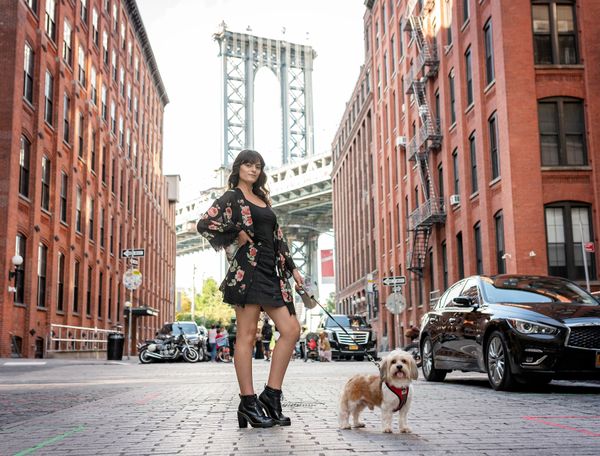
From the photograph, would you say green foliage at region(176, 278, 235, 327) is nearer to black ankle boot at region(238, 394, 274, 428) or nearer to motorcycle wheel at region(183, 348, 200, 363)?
motorcycle wheel at region(183, 348, 200, 363)

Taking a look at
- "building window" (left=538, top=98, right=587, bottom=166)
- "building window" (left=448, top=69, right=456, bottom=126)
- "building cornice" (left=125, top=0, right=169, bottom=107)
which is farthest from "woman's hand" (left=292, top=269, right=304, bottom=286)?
"building cornice" (left=125, top=0, right=169, bottom=107)

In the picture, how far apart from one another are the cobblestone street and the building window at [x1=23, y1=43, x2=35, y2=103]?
18781 mm

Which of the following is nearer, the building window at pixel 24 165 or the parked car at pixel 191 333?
the building window at pixel 24 165

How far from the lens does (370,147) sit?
57.1 m

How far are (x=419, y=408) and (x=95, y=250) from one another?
32.4m

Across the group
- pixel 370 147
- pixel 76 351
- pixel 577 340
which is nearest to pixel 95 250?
pixel 76 351

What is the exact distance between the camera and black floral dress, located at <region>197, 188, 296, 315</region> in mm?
5668

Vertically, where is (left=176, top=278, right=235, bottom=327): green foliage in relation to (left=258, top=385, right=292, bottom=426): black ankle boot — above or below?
above

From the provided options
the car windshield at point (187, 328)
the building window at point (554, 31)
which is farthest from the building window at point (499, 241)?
the car windshield at point (187, 328)

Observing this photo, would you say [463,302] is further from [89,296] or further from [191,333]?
[89,296]

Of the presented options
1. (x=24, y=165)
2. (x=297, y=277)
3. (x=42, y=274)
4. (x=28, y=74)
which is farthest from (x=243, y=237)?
(x=42, y=274)

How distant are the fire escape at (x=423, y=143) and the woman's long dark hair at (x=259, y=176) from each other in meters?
27.3

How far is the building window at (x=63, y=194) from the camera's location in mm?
31606

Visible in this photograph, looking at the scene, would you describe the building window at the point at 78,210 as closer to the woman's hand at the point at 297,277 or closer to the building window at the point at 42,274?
the building window at the point at 42,274
